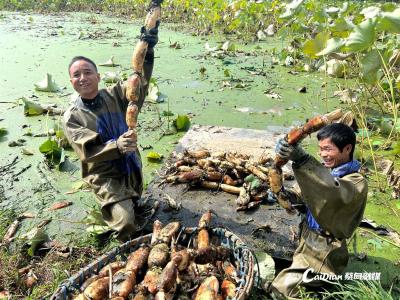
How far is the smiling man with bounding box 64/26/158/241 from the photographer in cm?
276

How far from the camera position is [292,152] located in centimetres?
182

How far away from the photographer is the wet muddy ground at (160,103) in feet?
10.6

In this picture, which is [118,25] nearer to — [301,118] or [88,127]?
[301,118]

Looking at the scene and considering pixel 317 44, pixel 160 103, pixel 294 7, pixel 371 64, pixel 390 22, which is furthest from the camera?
pixel 160 103

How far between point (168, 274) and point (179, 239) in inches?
21.1

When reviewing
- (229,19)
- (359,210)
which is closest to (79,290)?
(359,210)

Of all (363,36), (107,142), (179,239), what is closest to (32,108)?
(107,142)

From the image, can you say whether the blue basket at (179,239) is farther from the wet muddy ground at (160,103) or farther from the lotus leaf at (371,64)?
the lotus leaf at (371,64)

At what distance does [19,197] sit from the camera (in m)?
3.50

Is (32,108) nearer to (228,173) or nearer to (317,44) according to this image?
(228,173)

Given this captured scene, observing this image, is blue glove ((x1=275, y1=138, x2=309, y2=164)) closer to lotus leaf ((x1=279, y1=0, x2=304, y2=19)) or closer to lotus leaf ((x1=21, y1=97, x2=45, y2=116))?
lotus leaf ((x1=279, y1=0, x2=304, y2=19))

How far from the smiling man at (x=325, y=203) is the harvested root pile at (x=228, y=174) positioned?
0.76m

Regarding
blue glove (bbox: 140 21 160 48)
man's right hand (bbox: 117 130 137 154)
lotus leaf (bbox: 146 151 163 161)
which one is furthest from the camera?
lotus leaf (bbox: 146 151 163 161)

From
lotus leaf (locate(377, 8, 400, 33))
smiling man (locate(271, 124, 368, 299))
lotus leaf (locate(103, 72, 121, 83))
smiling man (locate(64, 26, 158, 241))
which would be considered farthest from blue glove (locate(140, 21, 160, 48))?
lotus leaf (locate(103, 72, 121, 83))
